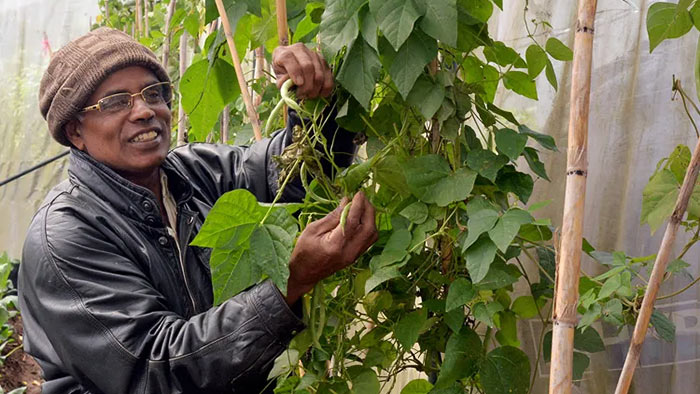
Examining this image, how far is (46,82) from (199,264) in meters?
0.49

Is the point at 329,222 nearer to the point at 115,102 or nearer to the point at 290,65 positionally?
the point at 290,65

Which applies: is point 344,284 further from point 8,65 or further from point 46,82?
point 8,65

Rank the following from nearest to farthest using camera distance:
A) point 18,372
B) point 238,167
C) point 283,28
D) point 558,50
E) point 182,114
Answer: point 558,50
point 283,28
point 238,167
point 182,114
point 18,372

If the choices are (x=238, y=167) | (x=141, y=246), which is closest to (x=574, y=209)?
(x=141, y=246)

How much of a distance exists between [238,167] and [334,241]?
741 mm

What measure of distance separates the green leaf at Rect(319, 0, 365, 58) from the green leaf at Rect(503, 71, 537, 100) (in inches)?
12.3

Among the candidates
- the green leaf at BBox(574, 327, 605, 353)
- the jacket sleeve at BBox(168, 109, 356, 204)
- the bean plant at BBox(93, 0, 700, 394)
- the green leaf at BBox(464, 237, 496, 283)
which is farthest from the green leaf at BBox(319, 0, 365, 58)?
the green leaf at BBox(574, 327, 605, 353)

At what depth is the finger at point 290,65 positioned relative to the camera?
140 cm

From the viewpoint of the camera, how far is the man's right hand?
4.36 feet

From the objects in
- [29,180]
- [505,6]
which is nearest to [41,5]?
[29,180]

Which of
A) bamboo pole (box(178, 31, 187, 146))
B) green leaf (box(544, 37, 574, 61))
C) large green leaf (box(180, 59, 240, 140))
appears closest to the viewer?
green leaf (box(544, 37, 574, 61))

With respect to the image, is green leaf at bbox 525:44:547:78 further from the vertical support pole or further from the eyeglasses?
the vertical support pole

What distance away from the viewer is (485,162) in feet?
4.47

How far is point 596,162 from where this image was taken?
64.2 inches
